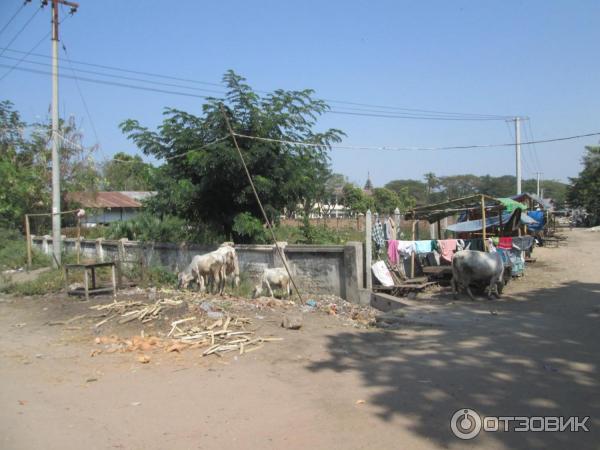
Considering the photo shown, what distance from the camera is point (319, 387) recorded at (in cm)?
528

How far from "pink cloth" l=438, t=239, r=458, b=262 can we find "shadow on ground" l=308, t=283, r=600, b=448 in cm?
328

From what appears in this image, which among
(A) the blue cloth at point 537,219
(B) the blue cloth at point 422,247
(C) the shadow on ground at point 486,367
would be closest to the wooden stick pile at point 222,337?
(C) the shadow on ground at point 486,367

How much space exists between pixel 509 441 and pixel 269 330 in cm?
473

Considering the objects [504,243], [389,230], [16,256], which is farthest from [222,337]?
[16,256]

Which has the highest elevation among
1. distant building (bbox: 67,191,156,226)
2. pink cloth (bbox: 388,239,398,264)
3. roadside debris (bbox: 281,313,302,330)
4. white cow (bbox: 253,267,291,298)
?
distant building (bbox: 67,191,156,226)

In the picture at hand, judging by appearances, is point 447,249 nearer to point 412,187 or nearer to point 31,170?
point 31,170

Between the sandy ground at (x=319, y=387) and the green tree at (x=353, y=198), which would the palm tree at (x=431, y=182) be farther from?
the sandy ground at (x=319, y=387)

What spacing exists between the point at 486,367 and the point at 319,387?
2053 mm

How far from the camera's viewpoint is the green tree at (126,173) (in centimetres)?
1356

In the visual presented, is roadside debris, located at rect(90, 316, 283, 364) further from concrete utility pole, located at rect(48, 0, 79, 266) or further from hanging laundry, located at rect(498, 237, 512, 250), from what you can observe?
concrete utility pole, located at rect(48, 0, 79, 266)

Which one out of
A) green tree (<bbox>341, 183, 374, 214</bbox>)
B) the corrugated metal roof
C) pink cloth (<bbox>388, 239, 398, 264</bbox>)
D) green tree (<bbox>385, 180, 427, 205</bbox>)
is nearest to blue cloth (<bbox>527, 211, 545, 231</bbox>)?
pink cloth (<bbox>388, 239, 398, 264</bbox>)

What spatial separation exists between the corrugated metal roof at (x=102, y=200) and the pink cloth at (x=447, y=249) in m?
19.3

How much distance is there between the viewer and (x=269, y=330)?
7.99 m

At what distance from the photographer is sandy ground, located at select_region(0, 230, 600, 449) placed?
4.06 m
